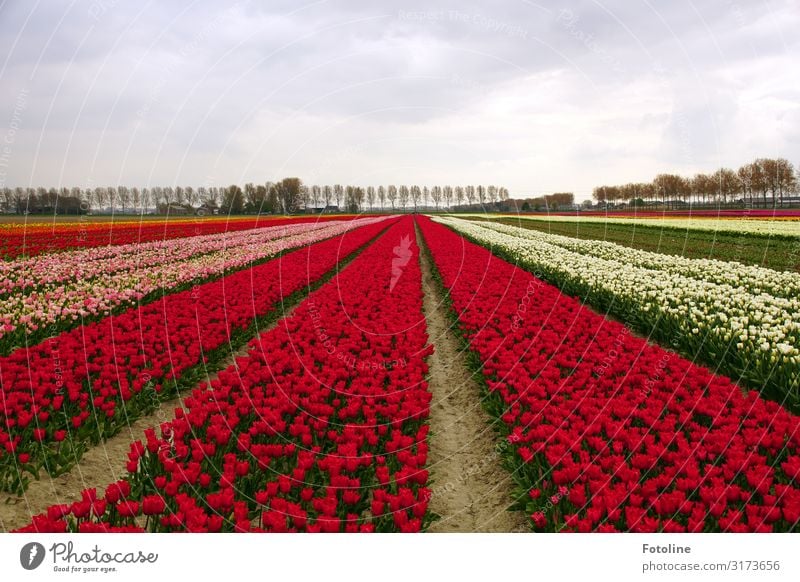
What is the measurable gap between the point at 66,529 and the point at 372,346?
507 cm

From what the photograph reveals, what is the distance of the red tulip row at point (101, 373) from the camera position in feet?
16.4

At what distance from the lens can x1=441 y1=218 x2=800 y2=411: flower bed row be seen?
21.0 ft

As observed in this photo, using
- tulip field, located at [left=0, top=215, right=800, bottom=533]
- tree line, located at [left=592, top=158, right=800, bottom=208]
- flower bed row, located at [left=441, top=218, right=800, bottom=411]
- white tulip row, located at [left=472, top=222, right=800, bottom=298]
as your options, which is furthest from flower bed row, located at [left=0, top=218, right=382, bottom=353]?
tree line, located at [left=592, top=158, right=800, bottom=208]

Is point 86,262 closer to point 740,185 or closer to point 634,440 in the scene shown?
point 634,440

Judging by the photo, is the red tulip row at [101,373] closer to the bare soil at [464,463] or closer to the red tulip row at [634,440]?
the bare soil at [464,463]

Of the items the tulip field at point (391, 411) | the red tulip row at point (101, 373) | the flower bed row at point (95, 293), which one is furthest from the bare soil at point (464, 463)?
the flower bed row at point (95, 293)

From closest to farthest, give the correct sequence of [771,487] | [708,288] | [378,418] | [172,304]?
[771,487] → [378,418] → [172,304] → [708,288]

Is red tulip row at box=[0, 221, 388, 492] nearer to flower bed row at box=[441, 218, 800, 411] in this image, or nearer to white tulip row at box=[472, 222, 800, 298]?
flower bed row at box=[441, 218, 800, 411]

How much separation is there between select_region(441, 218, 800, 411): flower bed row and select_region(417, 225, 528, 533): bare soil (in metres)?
3.68

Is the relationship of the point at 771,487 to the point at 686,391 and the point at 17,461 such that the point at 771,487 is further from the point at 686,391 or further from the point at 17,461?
the point at 17,461

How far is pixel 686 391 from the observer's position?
570 centimetres

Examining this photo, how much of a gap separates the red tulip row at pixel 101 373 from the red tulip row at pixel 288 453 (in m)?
0.91

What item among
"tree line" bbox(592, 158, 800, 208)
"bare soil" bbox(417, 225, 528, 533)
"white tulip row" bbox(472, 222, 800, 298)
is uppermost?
"tree line" bbox(592, 158, 800, 208)
